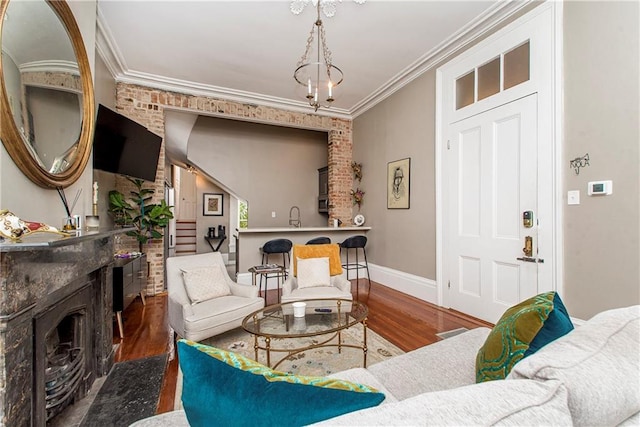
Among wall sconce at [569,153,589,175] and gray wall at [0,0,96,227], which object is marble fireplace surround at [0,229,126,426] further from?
wall sconce at [569,153,589,175]

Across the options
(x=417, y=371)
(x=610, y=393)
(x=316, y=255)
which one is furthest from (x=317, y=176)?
(x=610, y=393)

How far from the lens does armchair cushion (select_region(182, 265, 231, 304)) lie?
2598mm

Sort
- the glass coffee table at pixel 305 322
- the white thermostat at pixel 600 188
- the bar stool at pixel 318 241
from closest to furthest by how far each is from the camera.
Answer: the glass coffee table at pixel 305 322
the white thermostat at pixel 600 188
the bar stool at pixel 318 241

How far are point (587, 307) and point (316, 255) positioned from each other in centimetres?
252

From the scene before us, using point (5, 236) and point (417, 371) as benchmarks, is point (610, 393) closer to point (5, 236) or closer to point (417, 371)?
point (417, 371)

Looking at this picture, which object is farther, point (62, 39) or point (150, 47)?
point (150, 47)

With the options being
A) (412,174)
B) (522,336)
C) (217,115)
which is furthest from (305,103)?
(522,336)

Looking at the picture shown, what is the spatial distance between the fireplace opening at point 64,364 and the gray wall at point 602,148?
368cm

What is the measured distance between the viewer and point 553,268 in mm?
2439

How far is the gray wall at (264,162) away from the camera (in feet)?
20.0

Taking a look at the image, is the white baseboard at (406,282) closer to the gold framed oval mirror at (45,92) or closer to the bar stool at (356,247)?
the bar stool at (356,247)

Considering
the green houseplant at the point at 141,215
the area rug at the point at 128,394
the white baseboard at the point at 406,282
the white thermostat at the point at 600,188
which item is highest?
the white thermostat at the point at 600,188

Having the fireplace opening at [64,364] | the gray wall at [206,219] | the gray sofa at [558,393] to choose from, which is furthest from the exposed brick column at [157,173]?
the gray wall at [206,219]

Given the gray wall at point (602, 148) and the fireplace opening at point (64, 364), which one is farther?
the gray wall at point (602, 148)
